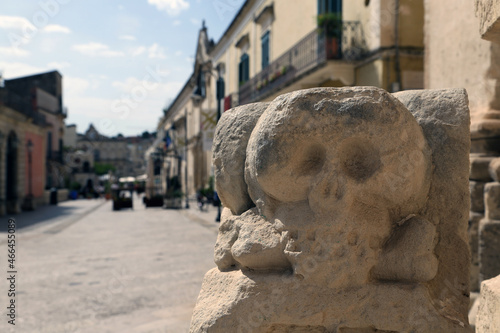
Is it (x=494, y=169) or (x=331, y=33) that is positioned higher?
(x=331, y=33)

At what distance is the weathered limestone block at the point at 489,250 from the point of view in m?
3.69

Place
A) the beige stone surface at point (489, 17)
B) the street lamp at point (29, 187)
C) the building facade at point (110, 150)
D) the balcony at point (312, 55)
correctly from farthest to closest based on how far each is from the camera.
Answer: the building facade at point (110, 150)
the street lamp at point (29, 187)
the balcony at point (312, 55)
the beige stone surface at point (489, 17)

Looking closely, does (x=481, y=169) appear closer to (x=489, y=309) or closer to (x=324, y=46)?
(x=489, y=309)

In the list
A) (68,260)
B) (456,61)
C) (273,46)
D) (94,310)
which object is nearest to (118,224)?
(68,260)

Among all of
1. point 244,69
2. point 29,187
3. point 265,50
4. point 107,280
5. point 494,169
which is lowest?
point 107,280

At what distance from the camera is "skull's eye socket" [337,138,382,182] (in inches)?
62.9

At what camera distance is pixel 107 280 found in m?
6.30

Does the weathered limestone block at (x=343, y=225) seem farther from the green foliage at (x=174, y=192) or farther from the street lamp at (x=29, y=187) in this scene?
the street lamp at (x=29, y=187)

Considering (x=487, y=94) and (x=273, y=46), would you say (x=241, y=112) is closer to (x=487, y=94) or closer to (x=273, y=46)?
(x=487, y=94)

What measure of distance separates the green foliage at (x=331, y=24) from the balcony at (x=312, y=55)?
69 millimetres

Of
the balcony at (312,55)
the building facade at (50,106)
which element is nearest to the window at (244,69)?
the balcony at (312,55)

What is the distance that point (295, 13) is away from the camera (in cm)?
1360

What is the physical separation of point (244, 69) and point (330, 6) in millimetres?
8438

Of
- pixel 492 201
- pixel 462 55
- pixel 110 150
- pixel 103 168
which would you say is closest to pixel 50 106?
pixel 462 55
